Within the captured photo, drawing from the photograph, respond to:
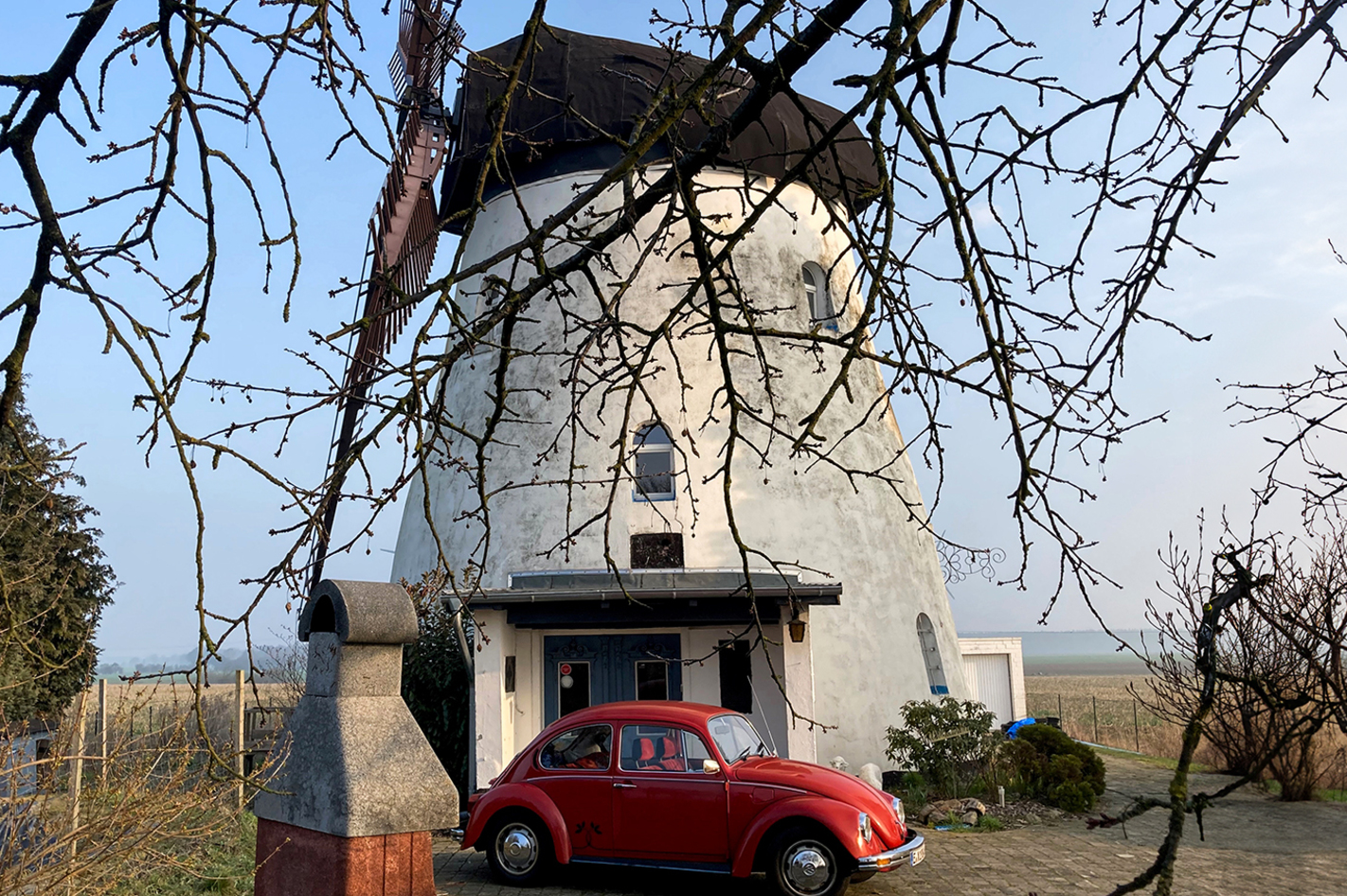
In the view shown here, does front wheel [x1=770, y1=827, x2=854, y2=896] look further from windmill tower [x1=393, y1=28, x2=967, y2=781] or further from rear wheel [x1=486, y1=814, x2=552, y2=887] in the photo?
windmill tower [x1=393, y1=28, x2=967, y2=781]

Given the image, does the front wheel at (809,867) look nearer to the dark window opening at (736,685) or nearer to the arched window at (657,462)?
the dark window opening at (736,685)

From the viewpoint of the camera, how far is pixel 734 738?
371 inches

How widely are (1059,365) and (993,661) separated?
19211mm

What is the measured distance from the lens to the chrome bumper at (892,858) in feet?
A: 26.5

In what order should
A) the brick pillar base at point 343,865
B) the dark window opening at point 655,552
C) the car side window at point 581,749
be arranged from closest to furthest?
1. the brick pillar base at point 343,865
2. the car side window at point 581,749
3. the dark window opening at point 655,552

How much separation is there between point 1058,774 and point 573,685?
6.97 m

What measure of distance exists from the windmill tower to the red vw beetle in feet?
10.4

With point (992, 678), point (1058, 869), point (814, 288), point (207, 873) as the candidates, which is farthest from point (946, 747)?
point (207, 873)

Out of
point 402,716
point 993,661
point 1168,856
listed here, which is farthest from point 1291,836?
point 1168,856

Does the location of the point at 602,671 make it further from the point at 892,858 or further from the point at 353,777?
the point at 353,777

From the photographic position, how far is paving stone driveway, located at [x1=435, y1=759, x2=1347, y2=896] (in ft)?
30.1

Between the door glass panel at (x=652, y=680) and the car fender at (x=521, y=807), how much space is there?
15.2 feet

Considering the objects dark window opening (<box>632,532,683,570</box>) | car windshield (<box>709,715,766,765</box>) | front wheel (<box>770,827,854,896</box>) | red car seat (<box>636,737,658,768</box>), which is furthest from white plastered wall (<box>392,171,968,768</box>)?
front wheel (<box>770,827,854,896</box>)

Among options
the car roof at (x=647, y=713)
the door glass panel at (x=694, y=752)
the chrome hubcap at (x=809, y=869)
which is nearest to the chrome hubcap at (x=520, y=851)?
the car roof at (x=647, y=713)
